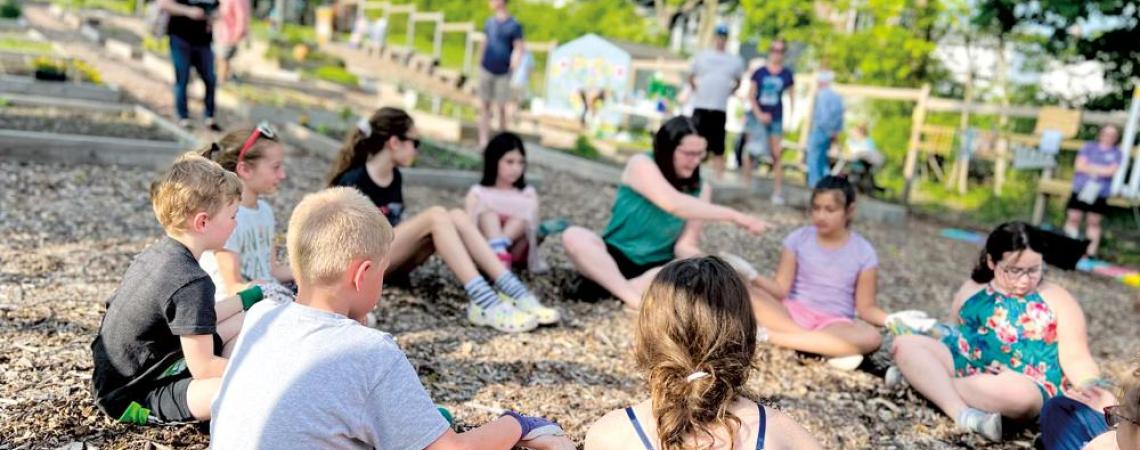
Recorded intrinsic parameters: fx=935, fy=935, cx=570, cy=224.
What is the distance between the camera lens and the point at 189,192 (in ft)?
8.90

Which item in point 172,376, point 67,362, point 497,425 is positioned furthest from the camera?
point 67,362

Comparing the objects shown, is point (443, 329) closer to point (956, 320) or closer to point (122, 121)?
point (956, 320)

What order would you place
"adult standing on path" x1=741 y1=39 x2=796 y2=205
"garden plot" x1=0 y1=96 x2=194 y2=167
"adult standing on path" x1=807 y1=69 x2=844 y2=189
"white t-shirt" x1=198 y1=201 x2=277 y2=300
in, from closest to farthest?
"white t-shirt" x1=198 y1=201 x2=277 y2=300 < "garden plot" x1=0 y1=96 x2=194 y2=167 < "adult standing on path" x1=741 y1=39 x2=796 y2=205 < "adult standing on path" x1=807 y1=69 x2=844 y2=189

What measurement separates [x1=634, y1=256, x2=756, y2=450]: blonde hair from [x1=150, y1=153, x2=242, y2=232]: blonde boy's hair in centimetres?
138

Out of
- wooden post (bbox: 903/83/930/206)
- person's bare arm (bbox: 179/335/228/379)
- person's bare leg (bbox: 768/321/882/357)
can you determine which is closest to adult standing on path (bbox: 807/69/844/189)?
wooden post (bbox: 903/83/930/206)

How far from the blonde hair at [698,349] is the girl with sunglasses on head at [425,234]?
7.33 feet

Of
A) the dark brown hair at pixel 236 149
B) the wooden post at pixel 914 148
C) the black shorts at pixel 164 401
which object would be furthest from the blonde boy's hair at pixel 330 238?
the wooden post at pixel 914 148

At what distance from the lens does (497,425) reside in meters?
2.51

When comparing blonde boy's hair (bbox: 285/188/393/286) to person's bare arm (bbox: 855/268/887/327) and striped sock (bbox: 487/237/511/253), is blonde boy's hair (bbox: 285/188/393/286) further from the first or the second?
person's bare arm (bbox: 855/268/887/327)

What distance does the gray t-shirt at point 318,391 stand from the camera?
6.68ft

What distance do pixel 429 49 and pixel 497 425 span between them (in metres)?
25.7

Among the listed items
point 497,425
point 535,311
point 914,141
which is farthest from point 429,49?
point 497,425

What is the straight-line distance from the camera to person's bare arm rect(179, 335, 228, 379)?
2.63 metres

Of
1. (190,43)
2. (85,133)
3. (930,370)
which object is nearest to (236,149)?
(930,370)
